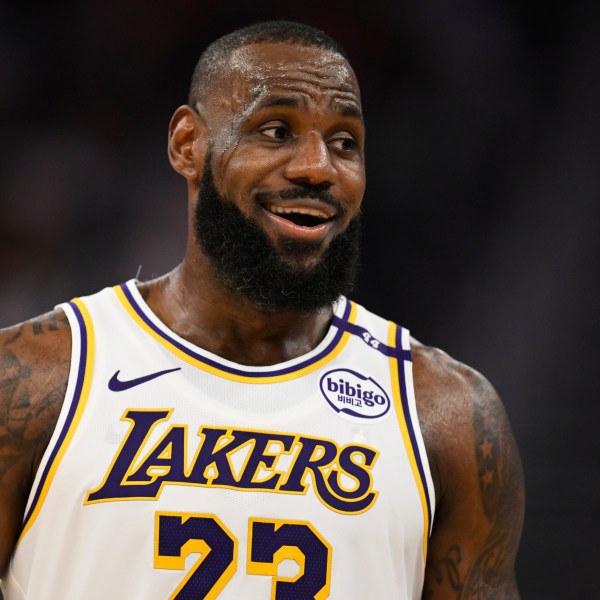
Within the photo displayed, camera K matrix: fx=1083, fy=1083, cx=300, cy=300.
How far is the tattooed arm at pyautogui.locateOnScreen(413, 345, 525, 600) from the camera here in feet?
9.12

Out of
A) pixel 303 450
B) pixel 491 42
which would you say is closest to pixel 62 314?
pixel 303 450

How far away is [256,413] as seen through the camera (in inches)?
106

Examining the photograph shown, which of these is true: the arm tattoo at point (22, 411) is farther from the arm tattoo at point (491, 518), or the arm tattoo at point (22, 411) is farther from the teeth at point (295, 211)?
the arm tattoo at point (491, 518)

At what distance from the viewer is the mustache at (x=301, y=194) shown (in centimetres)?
269

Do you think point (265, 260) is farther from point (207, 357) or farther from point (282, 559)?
point (282, 559)

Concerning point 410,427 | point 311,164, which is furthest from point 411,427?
point 311,164

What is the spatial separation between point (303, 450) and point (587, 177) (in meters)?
3.66

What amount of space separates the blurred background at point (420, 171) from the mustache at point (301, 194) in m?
2.96

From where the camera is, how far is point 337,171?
275 cm

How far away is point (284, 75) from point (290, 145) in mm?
188

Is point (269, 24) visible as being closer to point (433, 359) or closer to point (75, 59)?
point (433, 359)

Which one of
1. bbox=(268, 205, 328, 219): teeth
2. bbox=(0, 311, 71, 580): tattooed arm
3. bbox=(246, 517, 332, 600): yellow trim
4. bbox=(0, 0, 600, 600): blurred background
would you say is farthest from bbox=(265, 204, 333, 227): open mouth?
bbox=(0, 0, 600, 600): blurred background

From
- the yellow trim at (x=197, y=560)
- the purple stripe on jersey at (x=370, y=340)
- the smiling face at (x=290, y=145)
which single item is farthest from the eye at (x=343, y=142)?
the yellow trim at (x=197, y=560)

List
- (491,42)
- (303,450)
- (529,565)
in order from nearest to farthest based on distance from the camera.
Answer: (303,450), (529,565), (491,42)
